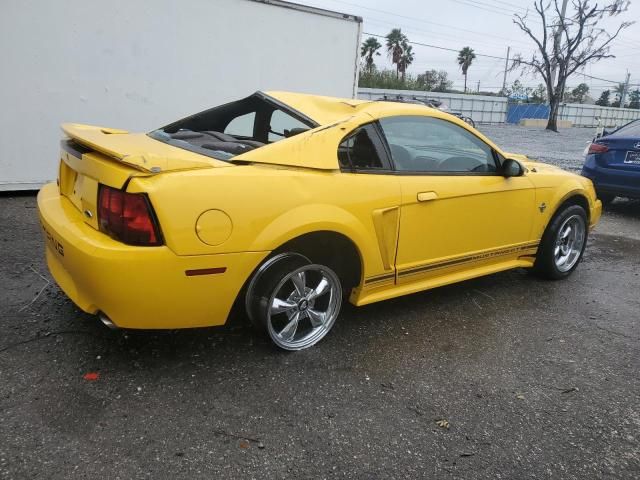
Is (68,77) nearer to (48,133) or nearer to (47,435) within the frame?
(48,133)

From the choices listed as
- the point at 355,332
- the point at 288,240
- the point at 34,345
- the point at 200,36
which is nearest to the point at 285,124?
the point at 288,240

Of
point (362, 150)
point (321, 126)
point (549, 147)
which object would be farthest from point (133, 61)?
point (549, 147)

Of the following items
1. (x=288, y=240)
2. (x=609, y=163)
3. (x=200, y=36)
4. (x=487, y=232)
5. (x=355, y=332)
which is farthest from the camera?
(x=609, y=163)

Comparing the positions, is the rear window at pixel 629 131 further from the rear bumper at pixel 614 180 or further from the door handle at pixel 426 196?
the door handle at pixel 426 196

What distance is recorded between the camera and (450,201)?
3.34 m

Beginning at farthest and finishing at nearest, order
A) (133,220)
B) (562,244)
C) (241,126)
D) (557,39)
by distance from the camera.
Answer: (557,39) < (562,244) < (241,126) < (133,220)

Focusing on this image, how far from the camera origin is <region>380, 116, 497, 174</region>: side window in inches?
128

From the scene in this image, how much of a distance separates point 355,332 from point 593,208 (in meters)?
2.68

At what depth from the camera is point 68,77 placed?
5941 mm

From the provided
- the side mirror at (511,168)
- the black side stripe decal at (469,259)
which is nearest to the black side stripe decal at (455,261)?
the black side stripe decal at (469,259)

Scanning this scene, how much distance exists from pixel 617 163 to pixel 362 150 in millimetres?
5418

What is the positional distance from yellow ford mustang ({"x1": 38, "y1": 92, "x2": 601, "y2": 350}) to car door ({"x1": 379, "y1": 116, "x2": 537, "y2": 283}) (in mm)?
10

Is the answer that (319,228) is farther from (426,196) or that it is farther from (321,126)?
(426,196)

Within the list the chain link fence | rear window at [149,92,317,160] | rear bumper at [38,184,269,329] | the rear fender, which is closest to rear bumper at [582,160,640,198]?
the rear fender
